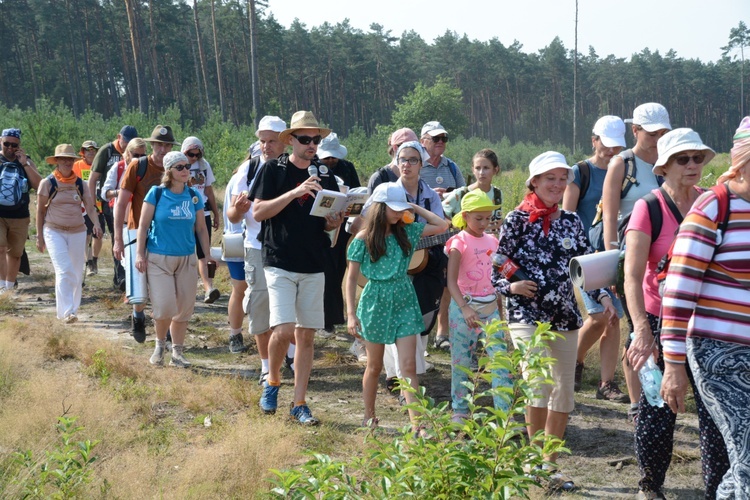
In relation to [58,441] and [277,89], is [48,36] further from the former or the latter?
[58,441]

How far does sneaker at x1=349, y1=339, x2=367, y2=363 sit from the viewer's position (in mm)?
7723

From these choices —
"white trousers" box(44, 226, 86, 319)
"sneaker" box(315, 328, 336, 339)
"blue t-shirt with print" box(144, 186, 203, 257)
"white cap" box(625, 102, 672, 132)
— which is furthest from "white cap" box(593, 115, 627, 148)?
"white trousers" box(44, 226, 86, 319)

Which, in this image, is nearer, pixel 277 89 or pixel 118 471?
pixel 118 471

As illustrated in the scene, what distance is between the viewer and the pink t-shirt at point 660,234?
13.0 ft

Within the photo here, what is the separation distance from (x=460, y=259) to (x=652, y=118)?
1.55 meters

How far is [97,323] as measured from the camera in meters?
9.59

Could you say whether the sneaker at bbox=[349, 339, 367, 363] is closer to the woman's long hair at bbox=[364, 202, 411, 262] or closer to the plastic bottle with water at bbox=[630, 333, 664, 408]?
the woman's long hair at bbox=[364, 202, 411, 262]

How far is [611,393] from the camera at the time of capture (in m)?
6.51

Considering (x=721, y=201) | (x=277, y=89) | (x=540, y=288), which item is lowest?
(x=540, y=288)

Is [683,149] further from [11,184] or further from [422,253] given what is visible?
[11,184]

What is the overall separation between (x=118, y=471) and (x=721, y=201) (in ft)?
11.0

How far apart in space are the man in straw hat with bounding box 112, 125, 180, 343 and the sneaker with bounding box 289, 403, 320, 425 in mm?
2457

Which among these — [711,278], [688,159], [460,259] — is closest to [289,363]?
[460,259]

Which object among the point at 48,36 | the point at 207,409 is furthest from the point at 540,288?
the point at 48,36
